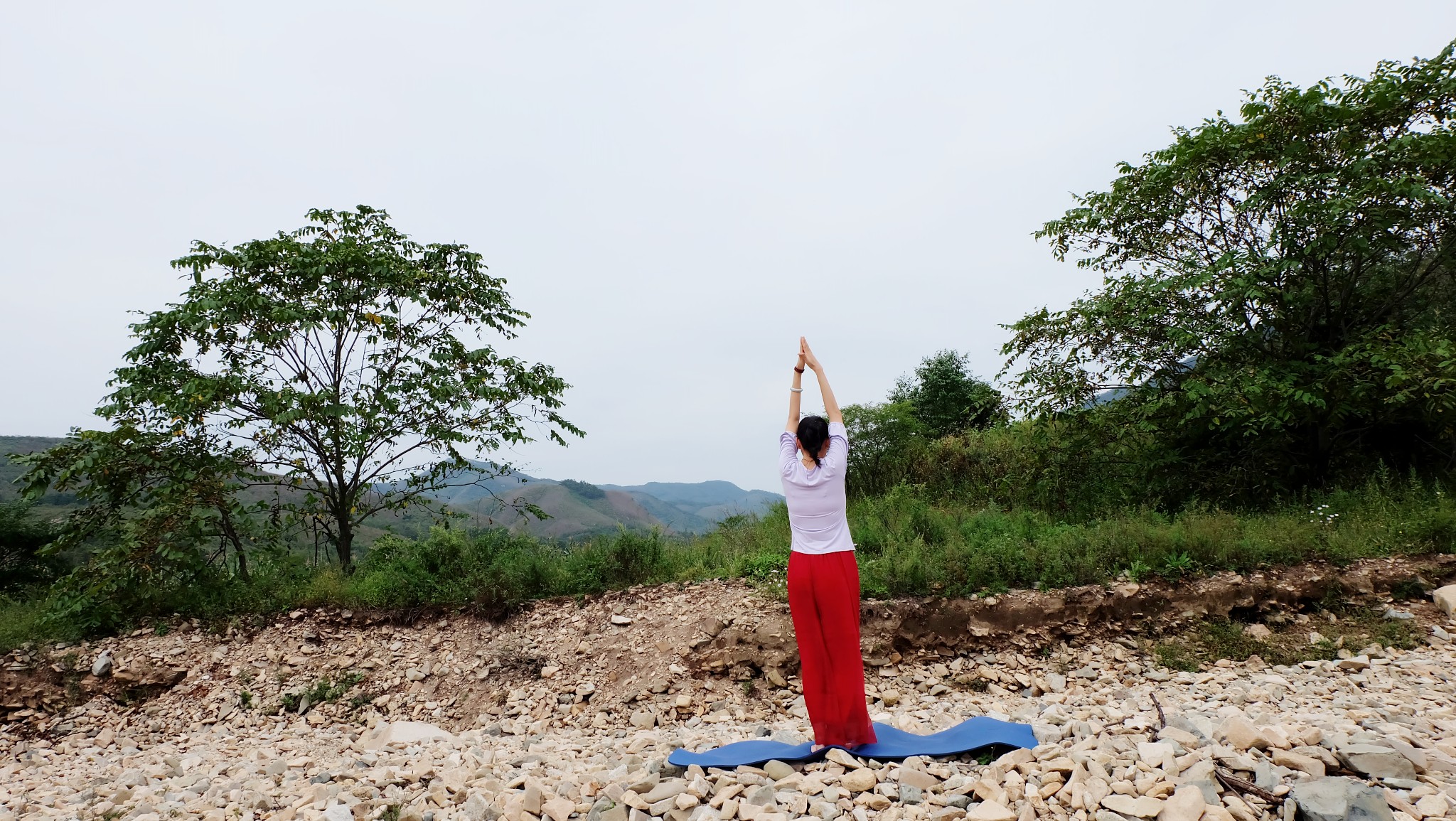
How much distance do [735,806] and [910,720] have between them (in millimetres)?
2248

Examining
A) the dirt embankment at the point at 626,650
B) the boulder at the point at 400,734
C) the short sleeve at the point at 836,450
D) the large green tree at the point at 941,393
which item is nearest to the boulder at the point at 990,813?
the short sleeve at the point at 836,450

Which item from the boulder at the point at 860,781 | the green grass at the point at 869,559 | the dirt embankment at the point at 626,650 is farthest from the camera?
the green grass at the point at 869,559

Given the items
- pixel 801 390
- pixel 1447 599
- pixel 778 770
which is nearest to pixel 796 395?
pixel 801 390

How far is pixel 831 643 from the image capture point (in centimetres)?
387

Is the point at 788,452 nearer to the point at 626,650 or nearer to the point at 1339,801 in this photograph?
the point at 1339,801

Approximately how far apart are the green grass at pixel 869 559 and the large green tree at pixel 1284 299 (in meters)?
1.09

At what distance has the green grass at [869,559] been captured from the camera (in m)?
6.67

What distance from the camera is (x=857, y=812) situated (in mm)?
2986

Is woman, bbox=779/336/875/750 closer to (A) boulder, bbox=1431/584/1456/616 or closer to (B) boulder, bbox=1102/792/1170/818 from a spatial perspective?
(B) boulder, bbox=1102/792/1170/818

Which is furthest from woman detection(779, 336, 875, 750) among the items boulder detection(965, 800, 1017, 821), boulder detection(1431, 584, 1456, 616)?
boulder detection(1431, 584, 1456, 616)

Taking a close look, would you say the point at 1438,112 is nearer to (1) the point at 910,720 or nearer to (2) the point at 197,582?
(1) the point at 910,720

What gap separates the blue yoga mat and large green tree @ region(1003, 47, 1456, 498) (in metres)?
5.57

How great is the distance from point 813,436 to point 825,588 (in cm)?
87

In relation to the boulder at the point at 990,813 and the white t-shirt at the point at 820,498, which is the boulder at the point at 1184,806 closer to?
the boulder at the point at 990,813
